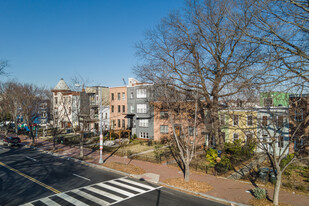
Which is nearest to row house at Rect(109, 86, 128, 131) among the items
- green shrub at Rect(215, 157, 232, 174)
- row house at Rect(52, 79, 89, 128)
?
row house at Rect(52, 79, 89, 128)

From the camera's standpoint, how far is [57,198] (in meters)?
13.8

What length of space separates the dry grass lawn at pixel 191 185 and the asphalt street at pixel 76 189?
861 millimetres

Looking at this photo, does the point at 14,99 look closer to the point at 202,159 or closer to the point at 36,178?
the point at 36,178

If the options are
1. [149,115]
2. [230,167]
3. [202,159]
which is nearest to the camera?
[230,167]

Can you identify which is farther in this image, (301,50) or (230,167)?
(230,167)

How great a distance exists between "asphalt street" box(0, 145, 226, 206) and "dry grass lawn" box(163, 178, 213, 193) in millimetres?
861

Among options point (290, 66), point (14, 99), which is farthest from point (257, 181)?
point (14, 99)

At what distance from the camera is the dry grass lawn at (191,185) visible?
15.5m

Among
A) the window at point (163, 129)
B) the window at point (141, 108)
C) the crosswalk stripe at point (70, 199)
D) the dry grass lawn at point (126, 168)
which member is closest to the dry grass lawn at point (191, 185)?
the dry grass lawn at point (126, 168)

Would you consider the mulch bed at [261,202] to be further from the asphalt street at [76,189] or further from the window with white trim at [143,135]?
the window with white trim at [143,135]

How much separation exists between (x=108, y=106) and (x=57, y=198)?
36.3 meters

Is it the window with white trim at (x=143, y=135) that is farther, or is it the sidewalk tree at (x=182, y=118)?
the window with white trim at (x=143, y=135)

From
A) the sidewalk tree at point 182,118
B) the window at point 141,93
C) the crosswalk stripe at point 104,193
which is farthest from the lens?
the window at point 141,93

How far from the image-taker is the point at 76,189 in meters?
15.5
